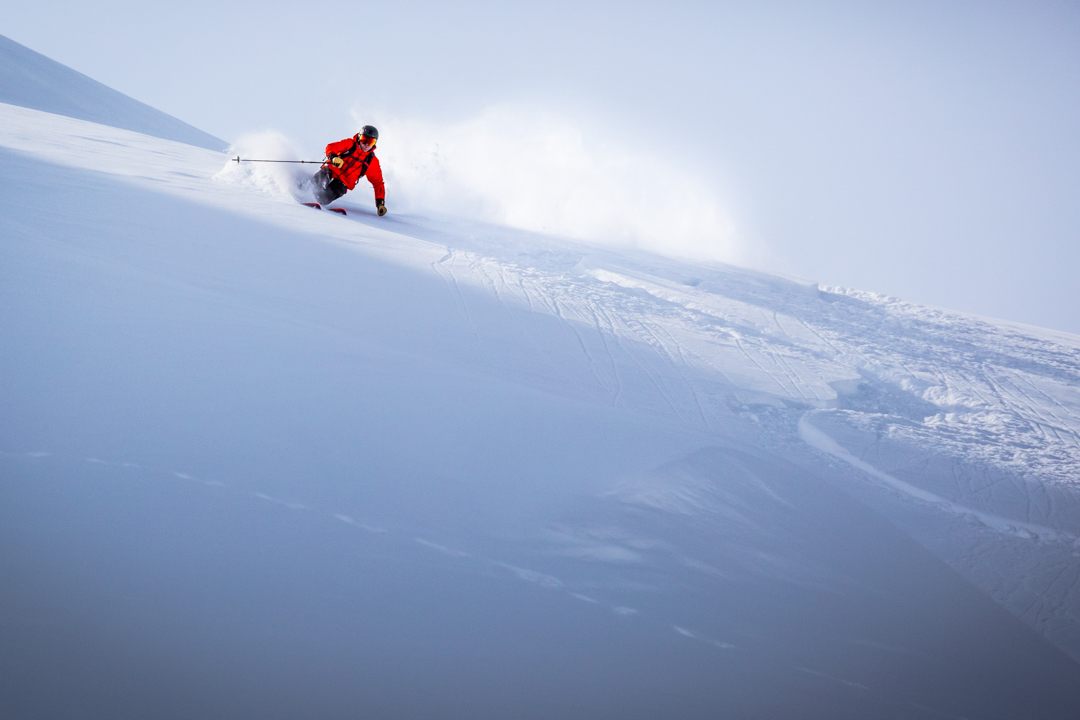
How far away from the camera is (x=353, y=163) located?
8.05m

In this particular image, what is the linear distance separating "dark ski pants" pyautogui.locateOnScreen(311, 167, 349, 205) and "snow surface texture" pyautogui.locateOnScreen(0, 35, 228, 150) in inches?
373

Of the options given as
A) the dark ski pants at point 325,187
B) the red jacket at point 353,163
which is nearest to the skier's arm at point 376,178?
the red jacket at point 353,163

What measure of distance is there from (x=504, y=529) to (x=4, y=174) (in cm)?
580

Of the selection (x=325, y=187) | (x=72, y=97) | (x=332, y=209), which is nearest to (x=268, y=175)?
(x=325, y=187)

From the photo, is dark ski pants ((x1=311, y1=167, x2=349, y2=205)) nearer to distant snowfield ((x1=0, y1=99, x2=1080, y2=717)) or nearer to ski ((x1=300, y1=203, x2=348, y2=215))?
ski ((x1=300, y1=203, x2=348, y2=215))

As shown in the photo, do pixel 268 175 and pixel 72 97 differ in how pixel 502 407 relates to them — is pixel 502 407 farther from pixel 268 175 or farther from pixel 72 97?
pixel 72 97

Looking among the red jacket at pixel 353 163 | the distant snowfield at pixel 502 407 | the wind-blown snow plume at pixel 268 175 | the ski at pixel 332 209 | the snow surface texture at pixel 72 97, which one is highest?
the snow surface texture at pixel 72 97

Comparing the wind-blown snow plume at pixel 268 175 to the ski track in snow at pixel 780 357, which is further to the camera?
the wind-blown snow plume at pixel 268 175

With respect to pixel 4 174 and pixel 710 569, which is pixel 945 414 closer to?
pixel 710 569

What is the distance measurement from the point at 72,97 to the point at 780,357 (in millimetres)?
22323

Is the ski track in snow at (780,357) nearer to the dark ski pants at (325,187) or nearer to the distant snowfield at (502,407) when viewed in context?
the distant snowfield at (502,407)

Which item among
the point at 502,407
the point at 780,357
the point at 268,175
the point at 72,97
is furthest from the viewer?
the point at 72,97

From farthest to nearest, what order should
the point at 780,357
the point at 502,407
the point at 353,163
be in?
the point at 353,163 → the point at 780,357 → the point at 502,407

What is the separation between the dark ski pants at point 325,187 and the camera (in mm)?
8055
